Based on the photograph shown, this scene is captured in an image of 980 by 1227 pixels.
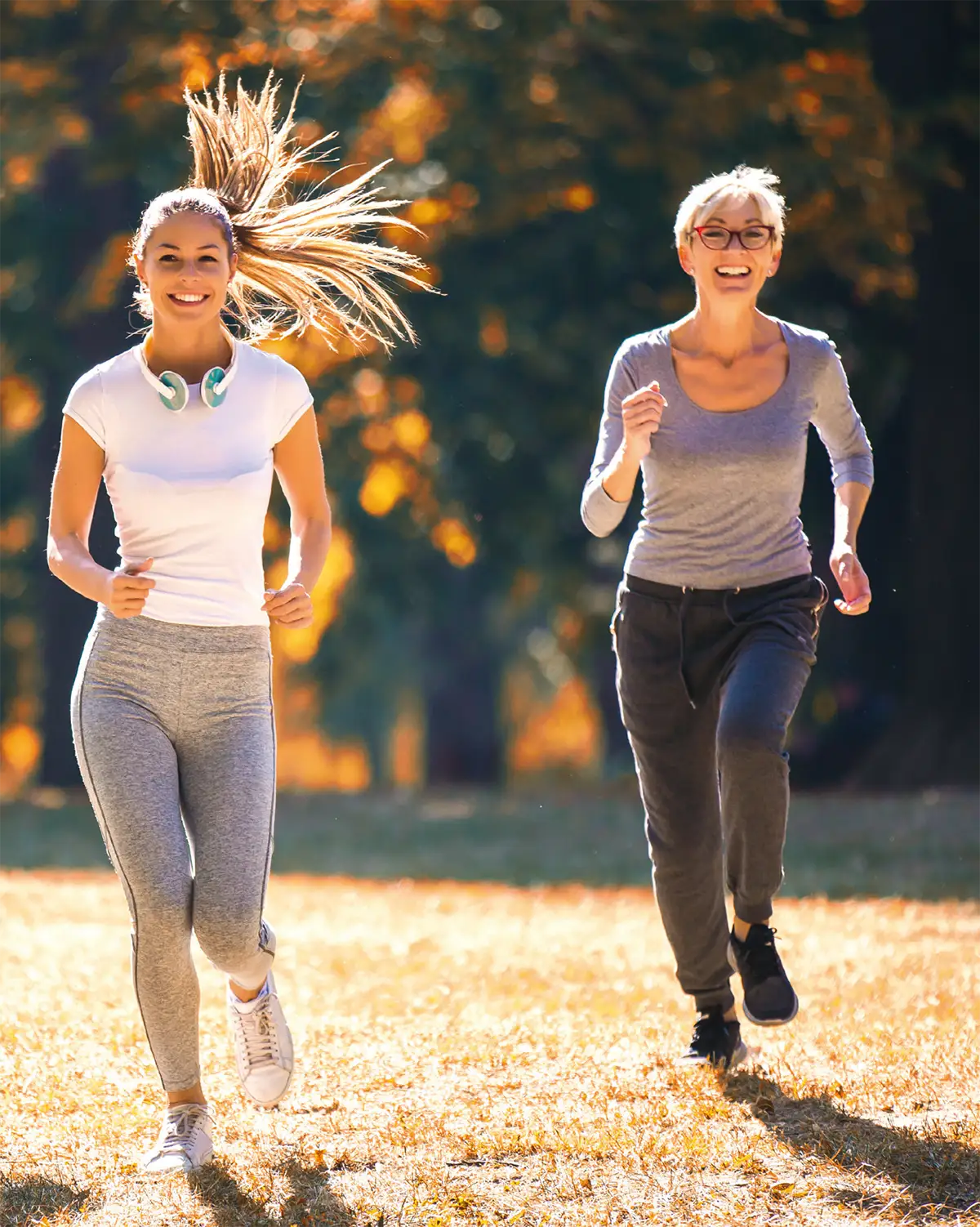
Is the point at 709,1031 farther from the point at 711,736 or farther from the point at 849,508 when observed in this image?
the point at 849,508

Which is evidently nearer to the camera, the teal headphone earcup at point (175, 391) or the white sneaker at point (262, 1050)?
the teal headphone earcup at point (175, 391)

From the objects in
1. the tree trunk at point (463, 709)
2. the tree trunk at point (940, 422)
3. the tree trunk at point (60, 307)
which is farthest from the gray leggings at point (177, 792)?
the tree trunk at point (463, 709)

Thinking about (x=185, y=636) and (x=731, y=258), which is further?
(x=731, y=258)

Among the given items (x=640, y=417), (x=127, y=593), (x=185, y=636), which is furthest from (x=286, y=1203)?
(x=640, y=417)

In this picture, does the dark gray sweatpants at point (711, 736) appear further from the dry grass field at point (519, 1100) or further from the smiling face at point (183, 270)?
the smiling face at point (183, 270)

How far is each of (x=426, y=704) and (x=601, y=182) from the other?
473 inches

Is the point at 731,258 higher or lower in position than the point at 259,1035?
higher

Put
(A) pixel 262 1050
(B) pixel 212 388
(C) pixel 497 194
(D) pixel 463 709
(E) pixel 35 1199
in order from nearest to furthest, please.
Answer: (E) pixel 35 1199 < (B) pixel 212 388 < (A) pixel 262 1050 < (C) pixel 497 194 < (D) pixel 463 709

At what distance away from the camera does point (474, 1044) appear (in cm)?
603

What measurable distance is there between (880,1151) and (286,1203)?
1447mm

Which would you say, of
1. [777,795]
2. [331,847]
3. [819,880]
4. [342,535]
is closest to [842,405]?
[777,795]

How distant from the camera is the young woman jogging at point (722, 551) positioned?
5.06m

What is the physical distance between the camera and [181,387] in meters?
4.64

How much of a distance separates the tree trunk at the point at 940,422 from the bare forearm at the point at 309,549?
10.4 meters
